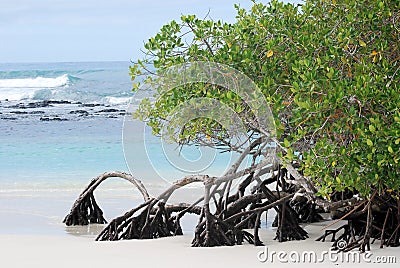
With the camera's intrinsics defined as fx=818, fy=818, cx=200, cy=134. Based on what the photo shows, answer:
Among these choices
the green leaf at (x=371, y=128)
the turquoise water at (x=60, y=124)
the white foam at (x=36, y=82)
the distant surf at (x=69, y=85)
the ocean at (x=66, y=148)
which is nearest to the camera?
the green leaf at (x=371, y=128)

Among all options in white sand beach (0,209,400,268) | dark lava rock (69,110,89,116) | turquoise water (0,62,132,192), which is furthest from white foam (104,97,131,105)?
white sand beach (0,209,400,268)

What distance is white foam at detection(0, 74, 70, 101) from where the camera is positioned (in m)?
34.3

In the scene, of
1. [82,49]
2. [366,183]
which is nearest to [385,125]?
[366,183]

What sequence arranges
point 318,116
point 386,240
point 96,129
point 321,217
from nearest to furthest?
point 318,116 < point 386,240 < point 321,217 < point 96,129

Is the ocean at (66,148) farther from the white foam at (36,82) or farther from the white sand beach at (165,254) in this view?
the white sand beach at (165,254)

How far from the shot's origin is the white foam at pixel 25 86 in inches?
1351

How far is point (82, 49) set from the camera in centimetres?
4331

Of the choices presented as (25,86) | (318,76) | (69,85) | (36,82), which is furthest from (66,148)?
(36,82)

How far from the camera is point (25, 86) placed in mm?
36062

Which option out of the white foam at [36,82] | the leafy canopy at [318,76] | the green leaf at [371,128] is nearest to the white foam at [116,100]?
the white foam at [36,82]

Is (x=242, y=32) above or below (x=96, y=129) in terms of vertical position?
above

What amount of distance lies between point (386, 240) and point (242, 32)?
2011 millimetres

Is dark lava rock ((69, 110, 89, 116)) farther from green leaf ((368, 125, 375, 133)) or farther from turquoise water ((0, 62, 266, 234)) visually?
green leaf ((368, 125, 375, 133))

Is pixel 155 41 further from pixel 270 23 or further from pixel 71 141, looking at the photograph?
pixel 71 141
